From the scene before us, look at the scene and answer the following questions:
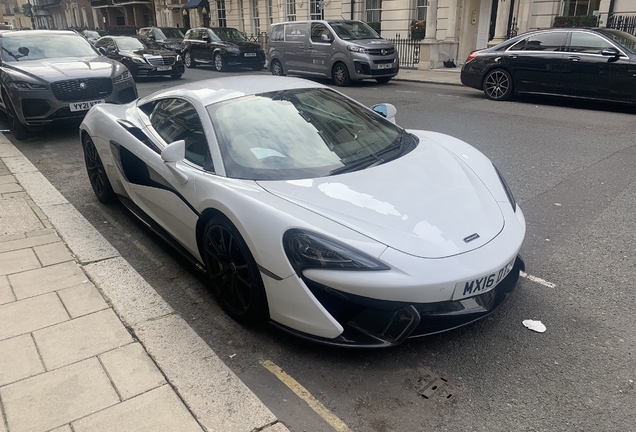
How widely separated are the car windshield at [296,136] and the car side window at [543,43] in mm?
7812

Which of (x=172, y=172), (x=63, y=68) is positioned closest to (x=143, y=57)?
(x=63, y=68)

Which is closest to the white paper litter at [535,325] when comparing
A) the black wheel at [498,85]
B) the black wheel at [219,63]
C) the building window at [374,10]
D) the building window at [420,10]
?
the black wheel at [498,85]

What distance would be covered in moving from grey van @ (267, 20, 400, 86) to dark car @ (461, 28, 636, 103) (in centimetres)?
326

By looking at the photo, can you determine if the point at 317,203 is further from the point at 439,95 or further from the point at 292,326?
the point at 439,95

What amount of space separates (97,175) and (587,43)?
922 cm

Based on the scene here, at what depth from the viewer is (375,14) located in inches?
891

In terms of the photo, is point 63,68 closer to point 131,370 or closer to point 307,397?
point 131,370

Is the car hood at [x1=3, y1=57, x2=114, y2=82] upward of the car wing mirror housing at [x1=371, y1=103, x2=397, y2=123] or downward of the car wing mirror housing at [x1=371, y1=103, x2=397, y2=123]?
upward

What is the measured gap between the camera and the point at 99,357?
2.79 metres

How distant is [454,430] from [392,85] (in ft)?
43.4

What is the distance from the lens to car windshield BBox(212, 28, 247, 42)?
19.9 meters

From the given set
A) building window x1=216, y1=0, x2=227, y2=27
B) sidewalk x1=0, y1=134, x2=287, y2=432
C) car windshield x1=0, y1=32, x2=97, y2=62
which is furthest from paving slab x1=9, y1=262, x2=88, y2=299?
building window x1=216, y1=0, x2=227, y2=27

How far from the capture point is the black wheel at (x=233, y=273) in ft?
9.37

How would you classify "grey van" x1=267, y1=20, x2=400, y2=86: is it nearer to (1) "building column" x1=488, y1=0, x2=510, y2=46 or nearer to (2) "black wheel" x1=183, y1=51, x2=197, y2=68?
(1) "building column" x1=488, y1=0, x2=510, y2=46
